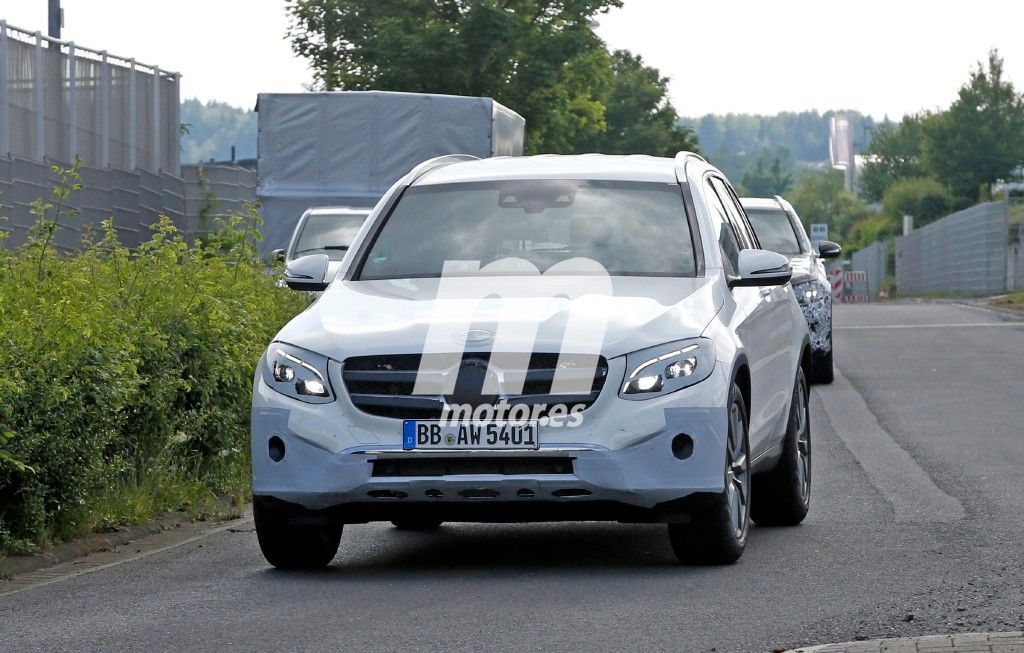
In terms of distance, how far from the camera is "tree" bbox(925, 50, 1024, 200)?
272 ft

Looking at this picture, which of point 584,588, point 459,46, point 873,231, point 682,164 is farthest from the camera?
point 873,231

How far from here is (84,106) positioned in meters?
27.0

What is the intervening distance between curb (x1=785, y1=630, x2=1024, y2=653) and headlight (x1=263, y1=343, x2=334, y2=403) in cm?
249

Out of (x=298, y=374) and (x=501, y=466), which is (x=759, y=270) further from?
(x=298, y=374)

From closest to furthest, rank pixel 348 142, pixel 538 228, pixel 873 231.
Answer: pixel 538 228, pixel 348 142, pixel 873 231

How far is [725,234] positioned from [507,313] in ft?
5.73

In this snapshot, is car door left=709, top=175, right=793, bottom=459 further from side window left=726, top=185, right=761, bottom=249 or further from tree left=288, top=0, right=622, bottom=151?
tree left=288, top=0, right=622, bottom=151

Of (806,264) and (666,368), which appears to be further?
(806,264)

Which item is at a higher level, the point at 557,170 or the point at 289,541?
the point at 557,170

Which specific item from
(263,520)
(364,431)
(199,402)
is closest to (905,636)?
(364,431)

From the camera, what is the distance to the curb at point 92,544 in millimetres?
8698

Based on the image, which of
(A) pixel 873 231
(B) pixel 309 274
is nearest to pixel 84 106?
(B) pixel 309 274

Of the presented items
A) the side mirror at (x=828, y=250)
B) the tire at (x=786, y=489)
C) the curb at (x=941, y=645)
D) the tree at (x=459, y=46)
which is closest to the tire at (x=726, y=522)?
the tire at (x=786, y=489)

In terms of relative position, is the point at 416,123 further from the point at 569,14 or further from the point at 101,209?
the point at 569,14
